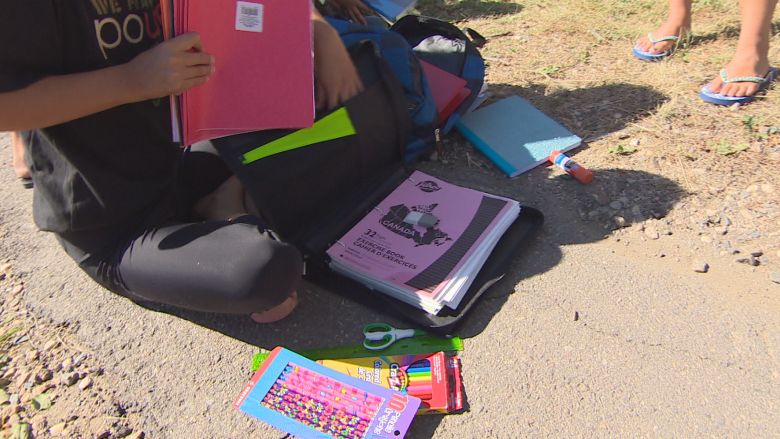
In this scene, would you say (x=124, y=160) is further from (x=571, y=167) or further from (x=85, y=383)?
(x=571, y=167)

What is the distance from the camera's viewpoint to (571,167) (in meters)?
1.78

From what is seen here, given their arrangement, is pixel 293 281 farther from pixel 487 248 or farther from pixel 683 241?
pixel 683 241

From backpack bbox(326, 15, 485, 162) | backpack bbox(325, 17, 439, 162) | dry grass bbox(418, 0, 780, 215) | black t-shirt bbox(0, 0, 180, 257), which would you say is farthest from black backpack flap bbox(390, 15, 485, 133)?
black t-shirt bbox(0, 0, 180, 257)

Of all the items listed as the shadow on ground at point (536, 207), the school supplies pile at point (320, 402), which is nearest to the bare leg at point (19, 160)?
the shadow on ground at point (536, 207)

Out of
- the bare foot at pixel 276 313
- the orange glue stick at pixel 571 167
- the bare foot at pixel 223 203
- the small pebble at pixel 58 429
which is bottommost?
the small pebble at pixel 58 429

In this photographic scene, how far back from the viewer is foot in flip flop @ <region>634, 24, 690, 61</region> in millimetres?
2367

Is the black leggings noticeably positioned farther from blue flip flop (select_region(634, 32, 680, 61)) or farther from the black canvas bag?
blue flip flop (select_region(634, 32, 680, 61))

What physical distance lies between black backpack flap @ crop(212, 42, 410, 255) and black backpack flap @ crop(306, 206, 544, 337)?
112 mm

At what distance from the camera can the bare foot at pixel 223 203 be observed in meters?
1.49

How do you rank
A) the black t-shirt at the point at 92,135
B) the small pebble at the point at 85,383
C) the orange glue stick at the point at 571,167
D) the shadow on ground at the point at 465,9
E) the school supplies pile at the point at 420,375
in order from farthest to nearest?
the shadow on ground at the point at 465,9, the orange glue stick at the point at 571,167, the small pebble at the point at 85,383, the school supplies pile at the point at 420,375, the black t-shirt at the point at 92,135

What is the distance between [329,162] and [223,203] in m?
0.33

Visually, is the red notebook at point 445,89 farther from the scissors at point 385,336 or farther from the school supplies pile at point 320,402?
the school supplies pile at point 320,402

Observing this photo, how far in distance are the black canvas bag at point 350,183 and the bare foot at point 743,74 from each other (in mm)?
1041

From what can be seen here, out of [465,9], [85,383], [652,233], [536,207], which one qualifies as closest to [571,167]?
[536,207]
